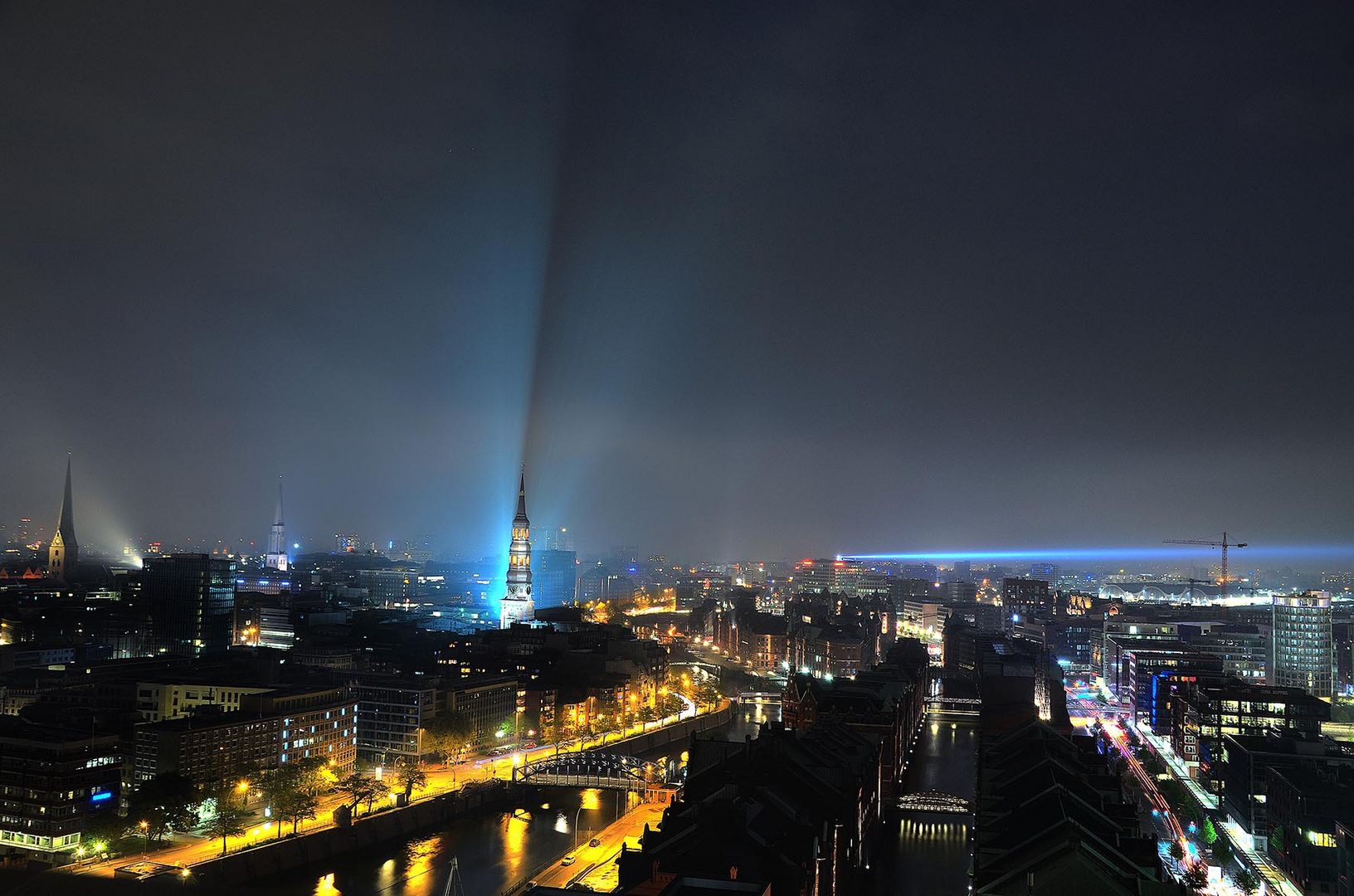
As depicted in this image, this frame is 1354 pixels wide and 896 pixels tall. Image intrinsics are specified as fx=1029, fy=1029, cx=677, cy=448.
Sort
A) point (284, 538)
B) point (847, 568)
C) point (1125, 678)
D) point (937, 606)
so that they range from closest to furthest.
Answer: point (1125, 678), point (937, 606), point (284, 538), point (847, 568)

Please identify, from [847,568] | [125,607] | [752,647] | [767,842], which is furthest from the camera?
[847,568]

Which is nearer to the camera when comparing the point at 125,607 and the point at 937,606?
the point at 125,607

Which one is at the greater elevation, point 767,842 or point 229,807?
point 767,842

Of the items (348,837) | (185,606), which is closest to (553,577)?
(185,606)

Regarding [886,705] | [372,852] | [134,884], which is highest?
[134,884]

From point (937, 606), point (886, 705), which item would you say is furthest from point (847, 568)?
point (886, 705)

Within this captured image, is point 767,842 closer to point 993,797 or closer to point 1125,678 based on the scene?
point 993,797

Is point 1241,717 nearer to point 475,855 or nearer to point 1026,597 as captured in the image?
point 475,855
